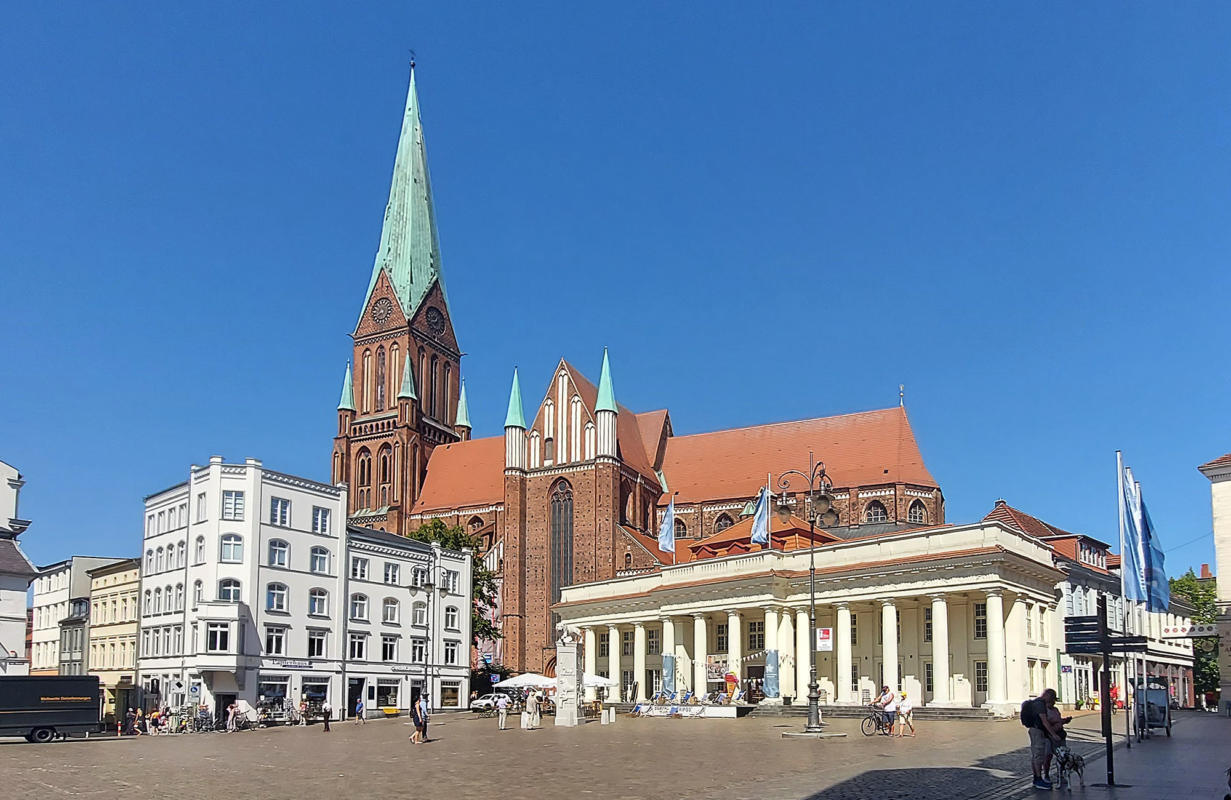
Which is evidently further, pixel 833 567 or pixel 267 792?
pixel 833 567

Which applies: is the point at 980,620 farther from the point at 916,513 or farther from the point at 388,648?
the point at 388,648

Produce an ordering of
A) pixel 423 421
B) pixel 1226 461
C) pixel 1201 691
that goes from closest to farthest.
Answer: pixel 1226 461 → pixel 1201 691 → pixel 423 421

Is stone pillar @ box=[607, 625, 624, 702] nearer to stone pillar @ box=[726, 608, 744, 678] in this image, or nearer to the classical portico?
the classical portico

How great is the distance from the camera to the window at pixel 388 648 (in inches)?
2633

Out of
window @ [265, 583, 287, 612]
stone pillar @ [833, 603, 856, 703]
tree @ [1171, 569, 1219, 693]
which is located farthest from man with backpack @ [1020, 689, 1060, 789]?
tree @ [1171, 569, 1219, 693]

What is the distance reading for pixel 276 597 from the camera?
197 ft

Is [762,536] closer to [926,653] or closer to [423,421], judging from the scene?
[926,653]

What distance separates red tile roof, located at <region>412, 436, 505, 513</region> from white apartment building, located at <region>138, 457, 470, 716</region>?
98.3 ft

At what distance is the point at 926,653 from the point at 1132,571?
72.8 feet

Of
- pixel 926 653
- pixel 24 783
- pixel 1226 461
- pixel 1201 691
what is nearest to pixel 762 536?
pixel 926 653

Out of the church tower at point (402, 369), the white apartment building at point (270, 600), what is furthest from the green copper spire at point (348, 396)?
the white apartment building at point (270, 600)

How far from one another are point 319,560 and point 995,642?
34.8 m

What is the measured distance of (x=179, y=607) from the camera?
2323 inches

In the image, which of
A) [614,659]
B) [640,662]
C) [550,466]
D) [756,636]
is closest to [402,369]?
[550,466]
